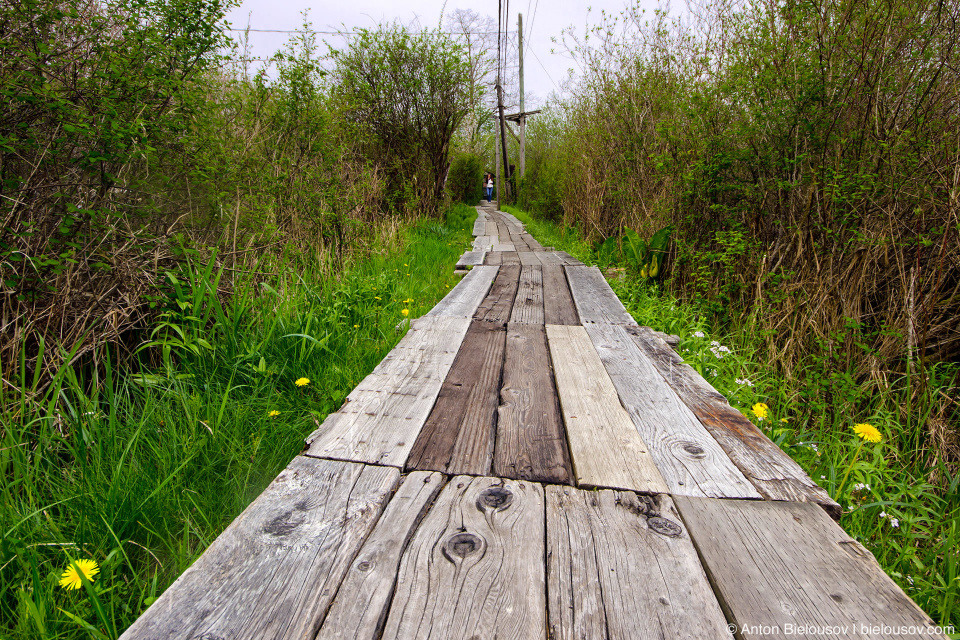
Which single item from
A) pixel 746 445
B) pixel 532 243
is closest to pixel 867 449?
pixel 746 445

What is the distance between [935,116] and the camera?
2.55m

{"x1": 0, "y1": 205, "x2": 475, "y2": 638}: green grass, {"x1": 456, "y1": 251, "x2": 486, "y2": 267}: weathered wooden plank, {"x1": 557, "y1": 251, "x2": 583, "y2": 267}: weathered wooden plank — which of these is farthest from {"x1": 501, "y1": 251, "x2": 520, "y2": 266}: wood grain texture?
{"x1": 0, "y1": 205, "x2": 475, "y2": 638}: green grass

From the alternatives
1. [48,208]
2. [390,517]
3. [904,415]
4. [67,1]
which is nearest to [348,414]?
[390,517]

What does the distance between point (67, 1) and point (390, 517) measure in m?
2.73

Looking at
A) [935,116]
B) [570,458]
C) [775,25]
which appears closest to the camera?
[570,458]

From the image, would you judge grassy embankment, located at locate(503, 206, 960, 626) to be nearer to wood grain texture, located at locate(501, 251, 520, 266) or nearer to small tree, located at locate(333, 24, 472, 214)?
wood grain texture, located at locate(501, 251, 520, 266)

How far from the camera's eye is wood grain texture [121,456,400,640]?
0.85 metres

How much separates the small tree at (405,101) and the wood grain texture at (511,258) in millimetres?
2286

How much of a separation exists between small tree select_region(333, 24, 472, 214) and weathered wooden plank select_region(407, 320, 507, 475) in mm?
5379

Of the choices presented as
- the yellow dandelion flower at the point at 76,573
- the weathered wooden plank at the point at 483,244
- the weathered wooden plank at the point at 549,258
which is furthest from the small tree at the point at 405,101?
the yellow dandelion flower at the point at 76,573

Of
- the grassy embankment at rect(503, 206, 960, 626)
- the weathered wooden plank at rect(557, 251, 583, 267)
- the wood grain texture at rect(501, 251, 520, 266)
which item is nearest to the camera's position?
the grassy embankment at rect(503, 206, 960, 626)

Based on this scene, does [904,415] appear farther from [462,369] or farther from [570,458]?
[462,369]

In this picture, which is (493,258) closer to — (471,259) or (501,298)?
(471,259)

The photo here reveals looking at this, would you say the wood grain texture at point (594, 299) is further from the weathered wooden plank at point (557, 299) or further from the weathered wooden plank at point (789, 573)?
the weathered wooden plank at point (789, 573)
